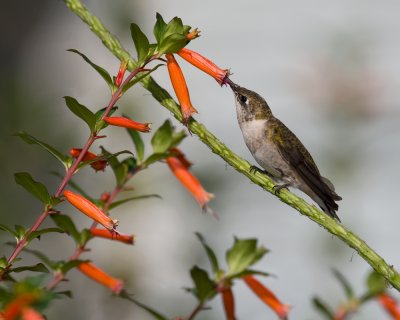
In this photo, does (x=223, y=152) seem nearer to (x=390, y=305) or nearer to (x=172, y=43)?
(x=172, y=43)

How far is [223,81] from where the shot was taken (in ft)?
9.07

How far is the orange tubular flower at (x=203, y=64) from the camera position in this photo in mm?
2389

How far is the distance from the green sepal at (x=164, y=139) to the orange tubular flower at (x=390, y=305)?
768 millimetres

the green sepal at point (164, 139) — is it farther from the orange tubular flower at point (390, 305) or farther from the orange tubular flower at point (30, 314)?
the orange tubular flower at point (30, 314)

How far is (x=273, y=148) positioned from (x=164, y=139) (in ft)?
9.48

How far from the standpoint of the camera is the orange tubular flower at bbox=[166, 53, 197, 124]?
240 centimetres

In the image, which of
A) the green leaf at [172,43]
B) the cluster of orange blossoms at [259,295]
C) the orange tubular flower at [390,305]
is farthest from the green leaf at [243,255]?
the green leaf at [172,43]

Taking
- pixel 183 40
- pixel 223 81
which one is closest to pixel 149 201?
pixel 223 81

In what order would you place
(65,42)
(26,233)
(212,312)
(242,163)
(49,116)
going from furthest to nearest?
(65,42) < (49,116) < (212,312) < (242,163) < (26,233)

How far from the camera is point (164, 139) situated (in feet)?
7.39

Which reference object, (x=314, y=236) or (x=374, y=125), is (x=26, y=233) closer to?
(x=314, y=236)

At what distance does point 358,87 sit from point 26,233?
587 cm

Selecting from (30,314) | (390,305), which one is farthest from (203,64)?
(30,314)

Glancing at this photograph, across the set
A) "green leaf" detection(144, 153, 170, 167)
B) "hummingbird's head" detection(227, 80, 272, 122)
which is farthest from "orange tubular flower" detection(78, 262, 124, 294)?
"hummingbird's head" detection(227, 80, 272, 122)
